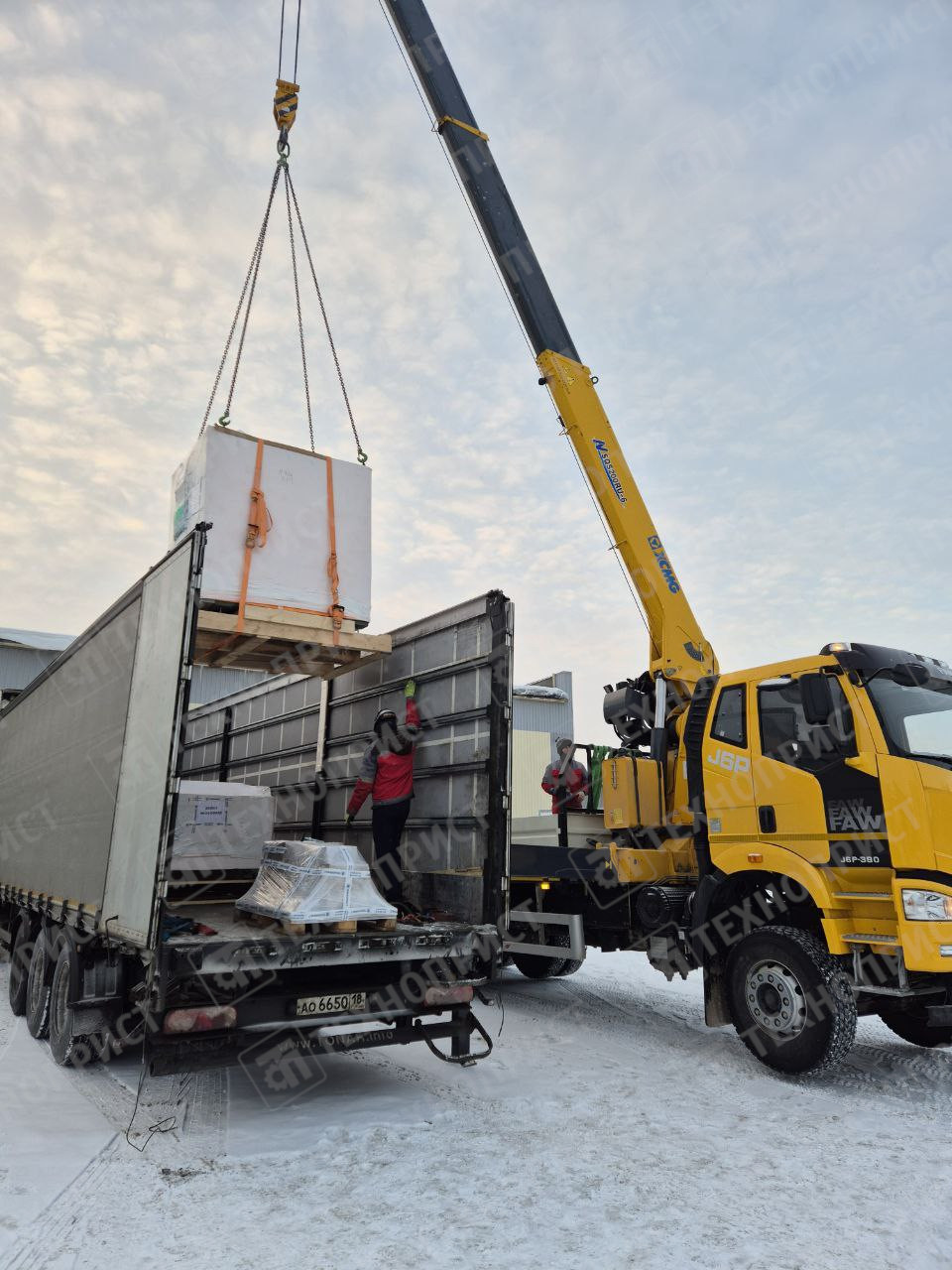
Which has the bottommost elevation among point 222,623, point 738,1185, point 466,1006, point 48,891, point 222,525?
point 738,1185

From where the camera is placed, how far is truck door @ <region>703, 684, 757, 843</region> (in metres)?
5.94

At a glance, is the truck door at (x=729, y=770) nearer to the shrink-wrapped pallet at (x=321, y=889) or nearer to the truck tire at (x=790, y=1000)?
the truck tire at (x=790, y=1000)

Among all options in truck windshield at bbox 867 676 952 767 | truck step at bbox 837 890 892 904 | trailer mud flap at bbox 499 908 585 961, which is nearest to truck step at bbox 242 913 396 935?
trailer mud flap at bbox 499 908 585 961

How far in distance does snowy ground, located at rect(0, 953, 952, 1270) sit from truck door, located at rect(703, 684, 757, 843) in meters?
1.56

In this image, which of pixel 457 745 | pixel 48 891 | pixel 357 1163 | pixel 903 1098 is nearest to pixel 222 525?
pixel 457 745

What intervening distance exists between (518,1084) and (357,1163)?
159 cm

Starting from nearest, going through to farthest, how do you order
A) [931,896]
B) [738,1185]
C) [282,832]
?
[738,1185], [931,896], [282,832]

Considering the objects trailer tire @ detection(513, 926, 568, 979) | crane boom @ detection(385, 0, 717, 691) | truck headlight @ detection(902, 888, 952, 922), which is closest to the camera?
truck headlight @ detection(902, 888, 952, 922)

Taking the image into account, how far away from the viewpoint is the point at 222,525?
5.32 meters

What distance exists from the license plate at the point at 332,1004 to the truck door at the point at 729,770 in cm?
284

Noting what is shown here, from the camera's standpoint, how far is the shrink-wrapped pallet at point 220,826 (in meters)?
6.23

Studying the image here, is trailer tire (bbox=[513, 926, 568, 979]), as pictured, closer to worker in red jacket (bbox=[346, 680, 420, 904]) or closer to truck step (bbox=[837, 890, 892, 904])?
worker in red jacket (bbox=[346, 680, 420, 904])

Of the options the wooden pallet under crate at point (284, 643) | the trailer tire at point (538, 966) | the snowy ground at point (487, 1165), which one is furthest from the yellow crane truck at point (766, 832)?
the wooden pallet under crate at point (284, 643)

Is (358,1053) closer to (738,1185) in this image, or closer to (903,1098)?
(738,1185)
